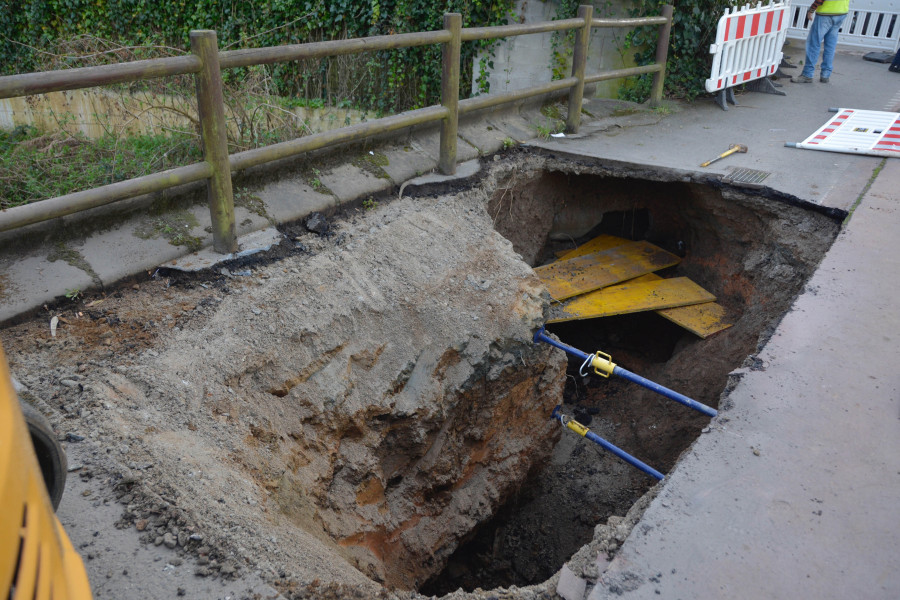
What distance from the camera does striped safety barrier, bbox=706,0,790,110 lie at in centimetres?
741

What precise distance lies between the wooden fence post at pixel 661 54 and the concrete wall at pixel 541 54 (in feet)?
1.92

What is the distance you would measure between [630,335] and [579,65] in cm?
266

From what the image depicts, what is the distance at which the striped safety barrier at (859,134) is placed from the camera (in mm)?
6254

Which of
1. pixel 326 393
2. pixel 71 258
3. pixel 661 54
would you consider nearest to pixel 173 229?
pixel 71 258

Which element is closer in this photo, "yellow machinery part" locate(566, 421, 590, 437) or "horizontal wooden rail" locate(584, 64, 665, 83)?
"yellow machinery part" locate(566, 421, 590, 437)

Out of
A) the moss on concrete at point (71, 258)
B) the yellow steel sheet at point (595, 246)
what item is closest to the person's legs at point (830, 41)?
the yellow steel sheet at point (595, 246)

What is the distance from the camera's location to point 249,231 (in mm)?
4410

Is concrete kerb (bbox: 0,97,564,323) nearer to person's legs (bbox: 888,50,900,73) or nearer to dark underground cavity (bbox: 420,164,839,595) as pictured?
dark underground cavity (bbox: 420,164,839,595)

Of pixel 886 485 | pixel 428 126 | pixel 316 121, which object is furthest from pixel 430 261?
pixel 316 121

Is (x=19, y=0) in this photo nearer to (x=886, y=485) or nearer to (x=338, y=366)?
(x=338, y=366)

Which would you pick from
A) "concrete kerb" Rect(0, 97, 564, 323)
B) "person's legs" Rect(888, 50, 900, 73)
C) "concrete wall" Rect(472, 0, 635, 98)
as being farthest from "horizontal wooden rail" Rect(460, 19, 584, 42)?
"person's legs" Rect(888, 50, 900, 73)

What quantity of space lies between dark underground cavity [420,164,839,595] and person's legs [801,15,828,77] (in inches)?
176

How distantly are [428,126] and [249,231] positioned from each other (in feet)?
6.91

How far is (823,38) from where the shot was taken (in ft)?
30.1
